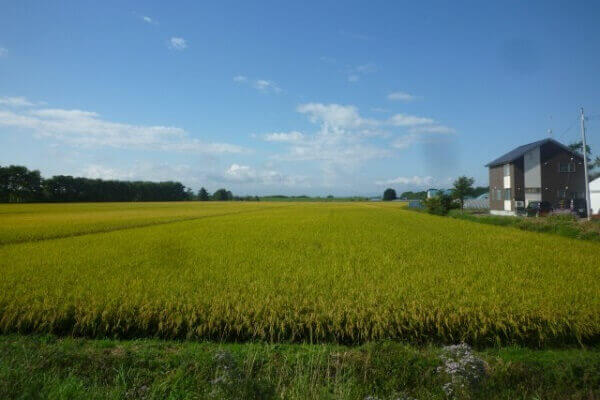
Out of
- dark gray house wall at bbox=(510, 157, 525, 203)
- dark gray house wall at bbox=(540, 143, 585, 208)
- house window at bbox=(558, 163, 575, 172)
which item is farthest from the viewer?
dark gray house wall at bbox=(510, 157, 525, 203)

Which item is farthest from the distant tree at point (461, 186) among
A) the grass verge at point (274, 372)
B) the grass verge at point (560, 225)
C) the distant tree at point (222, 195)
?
the distant tree at point (222, 195)

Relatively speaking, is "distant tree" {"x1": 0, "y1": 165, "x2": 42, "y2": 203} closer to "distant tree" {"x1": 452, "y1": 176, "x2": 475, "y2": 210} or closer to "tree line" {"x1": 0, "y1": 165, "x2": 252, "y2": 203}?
"tree line" {"x1": 0, "y1": 165, "x2": 252, "y2": 203}

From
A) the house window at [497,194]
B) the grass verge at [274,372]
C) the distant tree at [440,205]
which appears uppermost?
the house window at [497,194]

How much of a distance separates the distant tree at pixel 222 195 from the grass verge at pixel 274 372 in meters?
105

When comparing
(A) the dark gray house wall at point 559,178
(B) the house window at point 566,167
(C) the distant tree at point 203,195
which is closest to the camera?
(A) the dark gray house wall at point 559,178

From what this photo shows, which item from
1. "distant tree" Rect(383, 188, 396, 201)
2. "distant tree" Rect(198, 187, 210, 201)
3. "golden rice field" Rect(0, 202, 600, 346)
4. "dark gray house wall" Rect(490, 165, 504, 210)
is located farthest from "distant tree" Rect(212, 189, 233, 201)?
"golden rice field" Rect(0, 202, 600, 346)

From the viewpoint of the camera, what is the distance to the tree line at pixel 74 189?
4988 cm

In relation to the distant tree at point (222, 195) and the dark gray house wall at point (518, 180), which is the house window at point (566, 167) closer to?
the dark gray house wall at point (518, 180)

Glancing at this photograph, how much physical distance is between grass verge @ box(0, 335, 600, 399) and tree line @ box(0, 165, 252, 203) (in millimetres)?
57169

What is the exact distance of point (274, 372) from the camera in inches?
163

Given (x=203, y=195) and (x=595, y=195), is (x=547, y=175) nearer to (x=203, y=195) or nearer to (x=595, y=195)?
(x=595, y=195)

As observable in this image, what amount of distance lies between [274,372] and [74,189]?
2737 inches

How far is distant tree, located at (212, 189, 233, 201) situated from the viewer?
355 ft

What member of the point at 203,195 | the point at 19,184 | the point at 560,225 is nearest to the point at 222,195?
the point at 203,195
